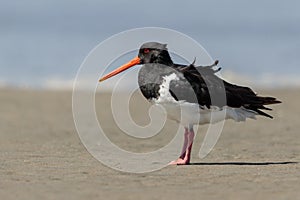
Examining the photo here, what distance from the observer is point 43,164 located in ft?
Result: 30.8

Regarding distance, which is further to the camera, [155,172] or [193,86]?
[193,86]

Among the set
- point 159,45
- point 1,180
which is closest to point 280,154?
point 159,45

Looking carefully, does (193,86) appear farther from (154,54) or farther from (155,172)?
(155,172)

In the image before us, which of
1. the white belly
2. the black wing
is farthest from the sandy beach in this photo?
the black wing

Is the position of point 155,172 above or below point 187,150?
below

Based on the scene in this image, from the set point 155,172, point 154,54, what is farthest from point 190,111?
point 154,54

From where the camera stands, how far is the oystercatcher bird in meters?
9.33

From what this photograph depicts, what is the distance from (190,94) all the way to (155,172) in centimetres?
109

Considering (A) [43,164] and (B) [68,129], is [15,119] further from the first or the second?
(A) [43,164]

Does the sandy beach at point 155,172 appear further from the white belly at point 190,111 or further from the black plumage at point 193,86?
the black plumage at point 193,86

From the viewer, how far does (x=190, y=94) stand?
937 centimetres

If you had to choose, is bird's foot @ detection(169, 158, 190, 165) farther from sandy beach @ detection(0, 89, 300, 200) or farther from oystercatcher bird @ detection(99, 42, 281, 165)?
sandy beach @ detection(0, 89, 300, 200)

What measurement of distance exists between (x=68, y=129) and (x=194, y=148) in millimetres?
3827

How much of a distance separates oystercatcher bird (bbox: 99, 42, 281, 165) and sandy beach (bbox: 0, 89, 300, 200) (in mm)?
592
